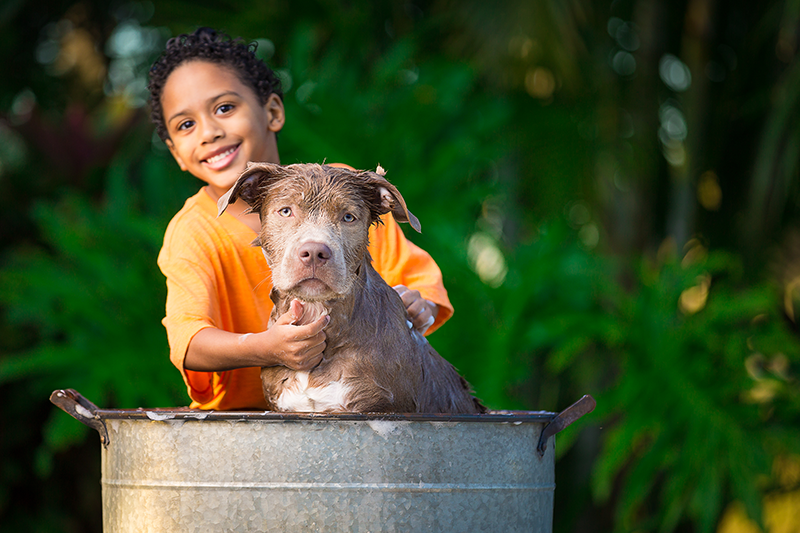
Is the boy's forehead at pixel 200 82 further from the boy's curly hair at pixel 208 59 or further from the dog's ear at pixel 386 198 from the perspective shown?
the dog's ear at pixel 386 198

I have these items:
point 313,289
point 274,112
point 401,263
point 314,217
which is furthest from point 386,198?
point 274,112

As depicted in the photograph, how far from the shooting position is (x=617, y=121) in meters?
7.49

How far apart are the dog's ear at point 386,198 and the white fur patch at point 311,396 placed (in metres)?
0.41

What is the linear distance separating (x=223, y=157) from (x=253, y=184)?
1.28ft

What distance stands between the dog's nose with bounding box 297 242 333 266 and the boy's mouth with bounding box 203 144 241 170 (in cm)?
67

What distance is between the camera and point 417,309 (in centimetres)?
215

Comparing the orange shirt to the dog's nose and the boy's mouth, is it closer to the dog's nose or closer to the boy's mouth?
the boy's mouth

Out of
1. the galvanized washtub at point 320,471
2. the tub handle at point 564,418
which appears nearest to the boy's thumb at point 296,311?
the galvanized washtub at point 320,471

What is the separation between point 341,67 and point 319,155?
41.8 inches

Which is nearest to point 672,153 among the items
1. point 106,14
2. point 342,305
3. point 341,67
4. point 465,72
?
point 465,72

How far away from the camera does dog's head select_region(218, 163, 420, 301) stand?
166cm

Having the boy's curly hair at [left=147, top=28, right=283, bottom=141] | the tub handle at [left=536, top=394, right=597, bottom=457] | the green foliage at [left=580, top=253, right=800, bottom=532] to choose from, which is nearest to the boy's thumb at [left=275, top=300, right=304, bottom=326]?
the tub handle at [left=536, top=394, right=597, bottom=457]

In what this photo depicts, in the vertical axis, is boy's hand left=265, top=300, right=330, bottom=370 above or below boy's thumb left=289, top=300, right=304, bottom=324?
below

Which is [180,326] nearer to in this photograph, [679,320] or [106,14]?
[679,320]
